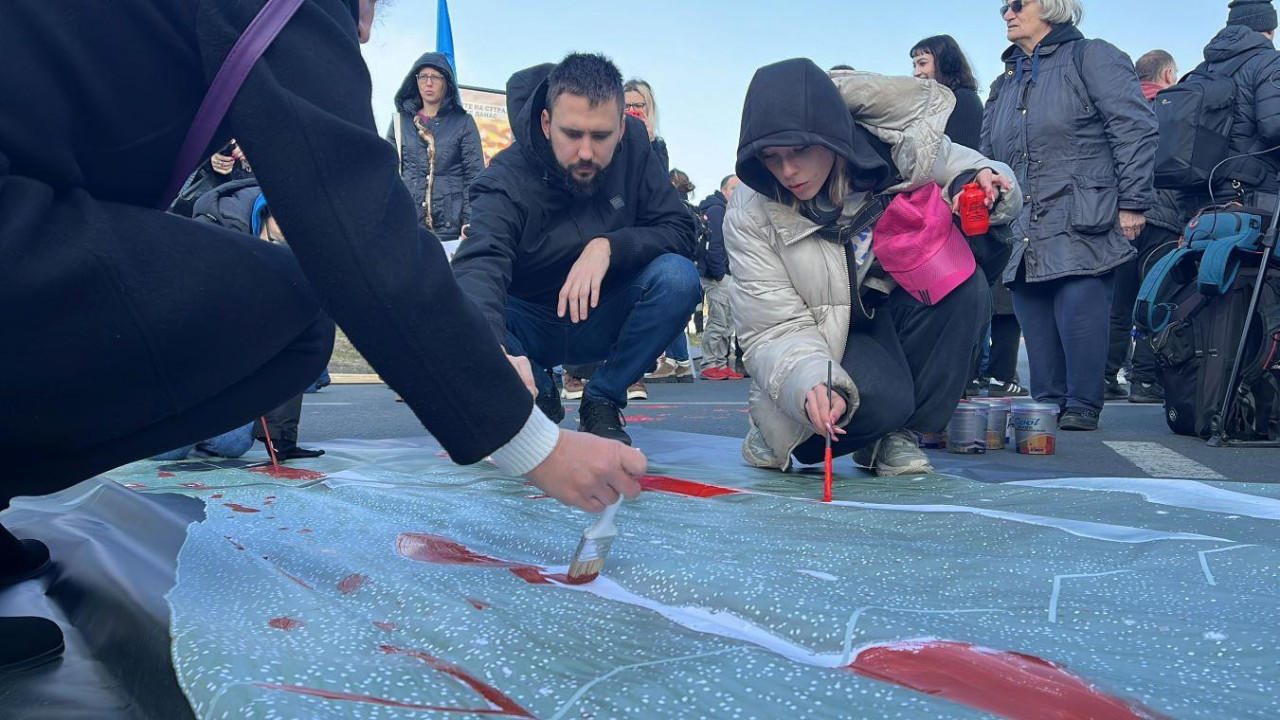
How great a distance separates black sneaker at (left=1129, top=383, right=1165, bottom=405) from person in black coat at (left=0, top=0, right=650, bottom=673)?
15.3ft

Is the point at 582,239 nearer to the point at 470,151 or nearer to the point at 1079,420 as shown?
the point at 1079,420

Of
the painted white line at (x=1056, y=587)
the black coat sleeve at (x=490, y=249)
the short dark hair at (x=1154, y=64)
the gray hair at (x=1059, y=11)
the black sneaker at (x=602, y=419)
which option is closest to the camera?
the painted white line at (x=1056, y=587)

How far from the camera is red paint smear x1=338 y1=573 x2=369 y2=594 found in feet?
4.19

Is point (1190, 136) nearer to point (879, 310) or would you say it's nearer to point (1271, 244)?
point (1271, 244)

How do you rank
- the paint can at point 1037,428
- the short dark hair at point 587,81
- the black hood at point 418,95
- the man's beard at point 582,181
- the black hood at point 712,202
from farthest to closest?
the black hood at point 712,202, the black hood at point 418,95, the paint can at point 1037,428, the man's beard at point 582,181, the short dark hair at point 587,81

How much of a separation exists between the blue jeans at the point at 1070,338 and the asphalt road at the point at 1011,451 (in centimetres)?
19

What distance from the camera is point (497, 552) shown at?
156 cm

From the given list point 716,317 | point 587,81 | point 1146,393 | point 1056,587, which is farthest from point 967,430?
point 716,317

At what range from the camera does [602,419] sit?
2988mm

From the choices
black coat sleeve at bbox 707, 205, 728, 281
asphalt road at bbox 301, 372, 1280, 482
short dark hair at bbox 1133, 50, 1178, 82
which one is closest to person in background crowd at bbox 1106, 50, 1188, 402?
short dark hair at bbox 1133, 50, 1178, 82

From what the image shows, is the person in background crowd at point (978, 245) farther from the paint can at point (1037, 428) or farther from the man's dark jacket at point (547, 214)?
the man's dark jacket at point (547, 214)

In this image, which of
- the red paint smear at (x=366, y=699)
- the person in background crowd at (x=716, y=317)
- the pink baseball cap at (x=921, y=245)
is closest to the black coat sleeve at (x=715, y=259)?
the person in background crowd at (x=716, y=317)

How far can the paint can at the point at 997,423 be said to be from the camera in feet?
10.8

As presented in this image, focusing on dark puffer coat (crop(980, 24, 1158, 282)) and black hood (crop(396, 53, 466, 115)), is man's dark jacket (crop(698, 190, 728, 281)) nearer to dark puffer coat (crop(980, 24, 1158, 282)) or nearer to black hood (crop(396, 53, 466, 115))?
black hood (crop(396, 53, 466, 115))
